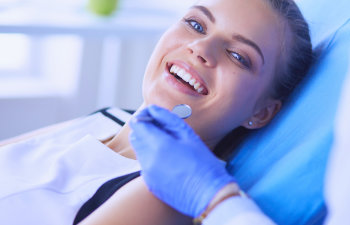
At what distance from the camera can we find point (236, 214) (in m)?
0.92

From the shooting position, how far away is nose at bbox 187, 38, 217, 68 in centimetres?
119

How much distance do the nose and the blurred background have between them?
102 cm

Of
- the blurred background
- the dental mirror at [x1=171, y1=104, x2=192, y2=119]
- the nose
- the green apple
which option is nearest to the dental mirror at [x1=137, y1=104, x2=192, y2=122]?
the dental mirror at [x1=171, y1=104, x2=192, y2=119]

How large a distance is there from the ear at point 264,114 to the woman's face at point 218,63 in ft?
0.14

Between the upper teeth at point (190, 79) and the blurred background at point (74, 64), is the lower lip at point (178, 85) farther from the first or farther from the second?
the blurred background at point (74, 64)

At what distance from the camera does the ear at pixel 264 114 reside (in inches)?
52.2

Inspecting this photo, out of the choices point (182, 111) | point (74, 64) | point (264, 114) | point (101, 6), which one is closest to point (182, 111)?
point (182, 111)

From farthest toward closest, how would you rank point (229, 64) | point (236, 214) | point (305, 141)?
point (229, 64) → point (305, 141) → point (236, 214)

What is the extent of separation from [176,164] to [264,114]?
42 centimetres

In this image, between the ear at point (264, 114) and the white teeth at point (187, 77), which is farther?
the ear at point (264, 114)

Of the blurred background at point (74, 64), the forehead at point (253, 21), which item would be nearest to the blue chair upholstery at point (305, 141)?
the forehead at point (253, 21)

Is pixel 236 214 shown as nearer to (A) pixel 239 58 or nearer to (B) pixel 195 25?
(A) pixel 239 58

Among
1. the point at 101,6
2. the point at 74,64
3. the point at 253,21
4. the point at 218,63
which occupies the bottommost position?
the point at 74,64

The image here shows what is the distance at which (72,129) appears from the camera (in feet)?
4.91
